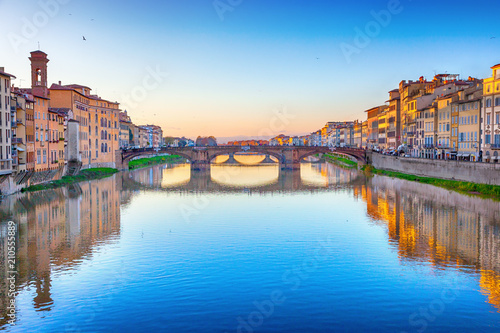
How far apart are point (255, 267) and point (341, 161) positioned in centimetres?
8230

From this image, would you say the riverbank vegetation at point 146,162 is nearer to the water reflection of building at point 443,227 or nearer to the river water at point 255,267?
the river water at point 255,267

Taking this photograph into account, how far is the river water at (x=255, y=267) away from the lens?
12.9 meters

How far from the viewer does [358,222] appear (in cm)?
2731

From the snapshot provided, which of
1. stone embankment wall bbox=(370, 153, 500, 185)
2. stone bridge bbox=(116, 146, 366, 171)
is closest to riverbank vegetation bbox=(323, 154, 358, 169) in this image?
stone bridge bbox=(116, 146, 366, 171)

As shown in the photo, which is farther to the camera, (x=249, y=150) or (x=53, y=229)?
(x=249, y=150)

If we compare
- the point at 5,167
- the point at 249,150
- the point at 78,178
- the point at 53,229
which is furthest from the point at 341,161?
the point at 53,229

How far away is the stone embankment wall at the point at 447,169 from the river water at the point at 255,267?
136 inches

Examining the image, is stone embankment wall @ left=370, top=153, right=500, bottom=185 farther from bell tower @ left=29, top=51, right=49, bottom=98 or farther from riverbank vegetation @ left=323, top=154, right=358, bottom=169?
bell tower @ left=29, top=51, right=49, bottom=98

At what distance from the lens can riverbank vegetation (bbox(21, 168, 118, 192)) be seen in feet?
136

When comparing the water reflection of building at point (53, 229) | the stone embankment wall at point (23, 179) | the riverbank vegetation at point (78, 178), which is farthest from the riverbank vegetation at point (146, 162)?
the water reflection of building at point (53, 229)

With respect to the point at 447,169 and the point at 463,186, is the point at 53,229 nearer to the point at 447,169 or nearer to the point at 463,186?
the point at 463,186

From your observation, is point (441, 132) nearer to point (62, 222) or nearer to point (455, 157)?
point (455, 157)

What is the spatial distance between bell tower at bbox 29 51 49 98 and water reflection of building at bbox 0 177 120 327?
14.7 metres

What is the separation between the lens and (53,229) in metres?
25.4
